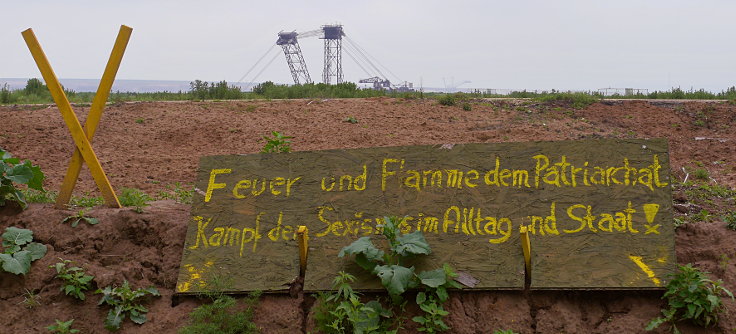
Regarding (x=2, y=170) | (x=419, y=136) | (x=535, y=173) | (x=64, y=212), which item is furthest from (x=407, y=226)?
(x=419, y=136)

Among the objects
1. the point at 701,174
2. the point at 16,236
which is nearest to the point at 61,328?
the point at 16,236

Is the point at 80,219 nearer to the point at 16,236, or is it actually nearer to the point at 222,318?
the point at 16,236

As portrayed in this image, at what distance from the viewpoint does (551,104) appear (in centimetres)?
1246

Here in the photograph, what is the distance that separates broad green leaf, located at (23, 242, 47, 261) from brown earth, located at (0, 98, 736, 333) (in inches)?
2.9

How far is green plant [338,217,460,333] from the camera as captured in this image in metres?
4.43

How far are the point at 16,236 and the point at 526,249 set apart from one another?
161 inches

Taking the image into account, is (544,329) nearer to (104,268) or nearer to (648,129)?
(104,268)

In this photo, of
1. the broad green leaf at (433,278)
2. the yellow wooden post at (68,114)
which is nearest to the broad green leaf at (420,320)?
the broad green leaf at (433,278)

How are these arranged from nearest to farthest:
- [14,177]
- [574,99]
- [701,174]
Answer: [14,177] → [701,174] → [574,99]

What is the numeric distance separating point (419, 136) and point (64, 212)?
5.50 metres

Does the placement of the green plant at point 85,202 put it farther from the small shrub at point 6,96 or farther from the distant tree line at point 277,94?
the small shrub at point 6,96

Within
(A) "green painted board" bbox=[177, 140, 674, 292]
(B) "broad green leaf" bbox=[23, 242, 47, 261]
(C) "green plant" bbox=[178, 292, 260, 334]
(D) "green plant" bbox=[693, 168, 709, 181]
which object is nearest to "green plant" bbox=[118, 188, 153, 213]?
(A) "green painted board" bbox=[177, 140, 674, 292]

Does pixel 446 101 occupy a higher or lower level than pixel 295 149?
higher

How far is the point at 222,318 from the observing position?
464 centimetres
